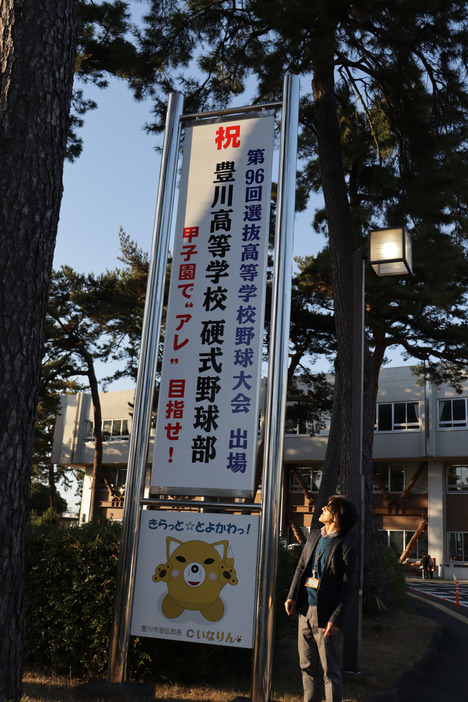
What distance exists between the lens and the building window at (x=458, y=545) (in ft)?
99.7

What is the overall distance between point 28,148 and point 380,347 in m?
17.6

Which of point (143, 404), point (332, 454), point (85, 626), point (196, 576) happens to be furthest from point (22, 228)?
point (332, 454)

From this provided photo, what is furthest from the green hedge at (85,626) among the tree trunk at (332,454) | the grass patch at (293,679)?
the tree trunk at (332,454)

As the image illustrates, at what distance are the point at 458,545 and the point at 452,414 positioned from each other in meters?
6.10

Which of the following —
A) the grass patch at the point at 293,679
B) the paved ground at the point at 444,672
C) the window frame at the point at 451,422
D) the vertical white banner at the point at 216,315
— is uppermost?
the window frame at the point at 451,422

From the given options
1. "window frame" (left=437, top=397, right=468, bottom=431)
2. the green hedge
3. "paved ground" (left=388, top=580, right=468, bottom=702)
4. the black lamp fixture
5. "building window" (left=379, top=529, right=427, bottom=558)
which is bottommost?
"paved ground" (left=388, top=580, right=468, bottom=702)

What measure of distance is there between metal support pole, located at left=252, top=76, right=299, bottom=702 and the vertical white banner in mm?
111

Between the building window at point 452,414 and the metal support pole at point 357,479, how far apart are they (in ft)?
83.2

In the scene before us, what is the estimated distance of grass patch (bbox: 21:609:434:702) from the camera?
5.10 meters

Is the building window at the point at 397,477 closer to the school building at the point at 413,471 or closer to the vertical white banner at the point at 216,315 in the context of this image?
the school building at the point at 413,471

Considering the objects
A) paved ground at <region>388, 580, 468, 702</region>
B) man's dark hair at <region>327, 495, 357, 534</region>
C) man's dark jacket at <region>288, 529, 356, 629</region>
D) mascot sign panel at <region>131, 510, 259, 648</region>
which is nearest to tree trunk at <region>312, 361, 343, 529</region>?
paved ground at <region>388, 580, 468, 702</region>

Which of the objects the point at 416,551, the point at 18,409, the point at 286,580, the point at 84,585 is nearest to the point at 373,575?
the point at 286,580

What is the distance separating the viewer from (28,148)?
3.84 metres

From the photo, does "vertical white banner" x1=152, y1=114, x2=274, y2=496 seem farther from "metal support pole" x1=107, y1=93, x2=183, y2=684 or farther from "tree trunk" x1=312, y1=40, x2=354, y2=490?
"tree trunk" x1=312, y1=40, x2=354, y2=490
